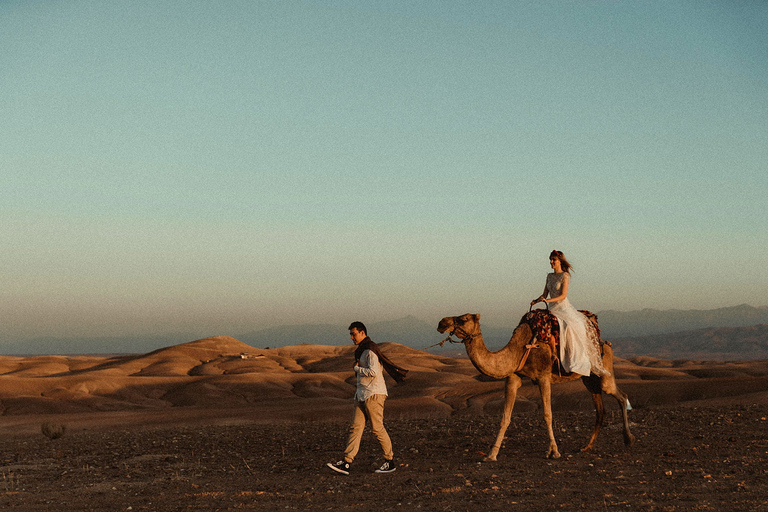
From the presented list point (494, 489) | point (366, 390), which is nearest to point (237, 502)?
point (366, 390)

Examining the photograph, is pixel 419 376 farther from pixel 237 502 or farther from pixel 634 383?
pixel 237 502

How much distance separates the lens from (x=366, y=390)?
33.1ft

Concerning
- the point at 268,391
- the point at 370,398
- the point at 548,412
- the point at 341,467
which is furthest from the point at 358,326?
the point at 268,391

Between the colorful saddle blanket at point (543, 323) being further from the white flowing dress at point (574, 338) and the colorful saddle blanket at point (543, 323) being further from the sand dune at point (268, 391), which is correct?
the sand dune at point (268, 391)

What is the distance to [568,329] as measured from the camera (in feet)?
36.3

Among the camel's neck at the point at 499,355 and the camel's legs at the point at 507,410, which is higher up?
the camel's neck at the point at 499,355

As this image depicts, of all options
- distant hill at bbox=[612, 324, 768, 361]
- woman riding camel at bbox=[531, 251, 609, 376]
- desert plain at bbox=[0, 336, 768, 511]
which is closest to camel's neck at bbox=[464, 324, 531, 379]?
woman riding camel at bbox=[531, 251, 609, 376]

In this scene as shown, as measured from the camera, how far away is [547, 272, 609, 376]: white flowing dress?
10938 mm

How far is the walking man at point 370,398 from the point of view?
10031mm

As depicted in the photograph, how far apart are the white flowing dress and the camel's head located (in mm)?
→ 1661

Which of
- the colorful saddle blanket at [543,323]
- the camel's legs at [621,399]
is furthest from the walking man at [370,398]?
the camel's legs at [621,399]

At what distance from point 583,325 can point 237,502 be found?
623 cm

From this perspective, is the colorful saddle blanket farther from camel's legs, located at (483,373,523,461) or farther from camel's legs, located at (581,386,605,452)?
camel's legs, located at (581,386,605,452)

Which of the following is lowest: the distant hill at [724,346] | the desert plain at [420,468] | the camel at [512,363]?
the distant hill at [724,346]
